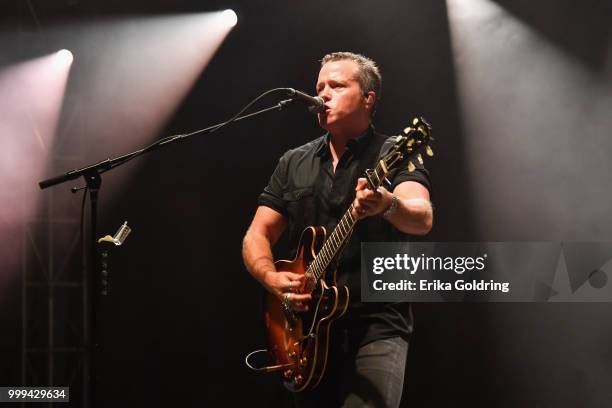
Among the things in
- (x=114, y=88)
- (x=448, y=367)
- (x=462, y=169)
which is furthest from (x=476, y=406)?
(x=114, y=88)

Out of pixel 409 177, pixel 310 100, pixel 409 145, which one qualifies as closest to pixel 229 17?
pixel 310 100

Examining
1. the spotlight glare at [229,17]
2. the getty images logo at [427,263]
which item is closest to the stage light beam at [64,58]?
the spotlight glare at [229,17]

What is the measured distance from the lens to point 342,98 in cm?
293

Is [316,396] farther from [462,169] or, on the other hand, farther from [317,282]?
[462,169]

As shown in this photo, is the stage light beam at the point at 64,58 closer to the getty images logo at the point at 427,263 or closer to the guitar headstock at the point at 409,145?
the getty images logo at the point at 427,263

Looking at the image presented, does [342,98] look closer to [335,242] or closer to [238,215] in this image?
[335,242]

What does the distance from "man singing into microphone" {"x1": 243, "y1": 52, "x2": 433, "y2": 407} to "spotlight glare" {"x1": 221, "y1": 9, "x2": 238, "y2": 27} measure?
2.43m

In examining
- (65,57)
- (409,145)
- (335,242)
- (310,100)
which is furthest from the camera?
(65,57)

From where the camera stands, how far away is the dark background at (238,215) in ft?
16.0

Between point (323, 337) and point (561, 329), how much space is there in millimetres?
2807

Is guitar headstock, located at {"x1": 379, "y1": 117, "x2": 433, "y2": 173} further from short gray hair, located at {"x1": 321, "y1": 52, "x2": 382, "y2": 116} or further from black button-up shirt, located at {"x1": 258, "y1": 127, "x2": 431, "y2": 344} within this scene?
short gray hair, located at {"x1": 321, "y1": 52, "x2": 382, "y2": 116}

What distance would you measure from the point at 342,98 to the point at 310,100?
0.18 metres

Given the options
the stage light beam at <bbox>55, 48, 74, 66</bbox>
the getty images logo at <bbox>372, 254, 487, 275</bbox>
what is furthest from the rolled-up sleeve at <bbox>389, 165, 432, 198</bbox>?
the stage light beam at <bbox>55, 48, 74, 66</bbox>

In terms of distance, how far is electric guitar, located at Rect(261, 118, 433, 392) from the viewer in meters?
2.45
